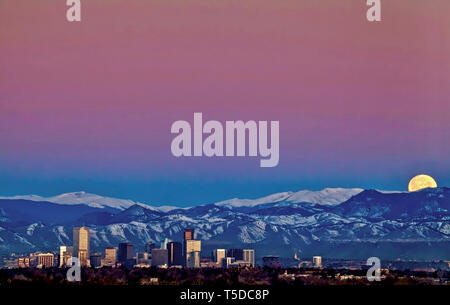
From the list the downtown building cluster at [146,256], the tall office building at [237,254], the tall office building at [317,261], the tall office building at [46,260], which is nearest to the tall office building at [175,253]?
the downtown building cluster at [146,256]

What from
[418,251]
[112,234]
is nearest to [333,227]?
[418,251]

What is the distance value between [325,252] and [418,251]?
1096 cm

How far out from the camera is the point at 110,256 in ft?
344

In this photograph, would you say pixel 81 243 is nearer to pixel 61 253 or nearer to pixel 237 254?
pixel 61 253

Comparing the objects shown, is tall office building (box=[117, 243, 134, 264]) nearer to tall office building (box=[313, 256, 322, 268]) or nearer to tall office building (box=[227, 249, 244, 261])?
tall office building (box=[227, 249, 244, 261])

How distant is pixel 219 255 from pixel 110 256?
11.8m

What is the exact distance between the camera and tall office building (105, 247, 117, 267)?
96975mm

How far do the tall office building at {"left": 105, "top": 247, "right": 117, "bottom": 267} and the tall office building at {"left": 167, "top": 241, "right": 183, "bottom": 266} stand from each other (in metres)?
5.89

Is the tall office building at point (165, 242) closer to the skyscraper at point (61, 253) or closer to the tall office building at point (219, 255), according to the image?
the tall office building at point (219, 255)

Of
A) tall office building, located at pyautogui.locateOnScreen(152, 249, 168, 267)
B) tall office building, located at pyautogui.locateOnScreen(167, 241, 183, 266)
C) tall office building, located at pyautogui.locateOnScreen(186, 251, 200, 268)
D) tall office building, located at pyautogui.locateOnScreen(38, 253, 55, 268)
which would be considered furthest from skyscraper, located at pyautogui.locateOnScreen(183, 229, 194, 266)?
tall office building, located at pyautogui.locateOnScreen(38, 253, 55, 268)

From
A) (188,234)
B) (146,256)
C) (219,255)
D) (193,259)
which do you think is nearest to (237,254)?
(219,255)
